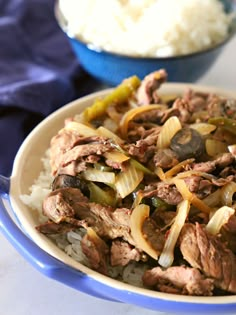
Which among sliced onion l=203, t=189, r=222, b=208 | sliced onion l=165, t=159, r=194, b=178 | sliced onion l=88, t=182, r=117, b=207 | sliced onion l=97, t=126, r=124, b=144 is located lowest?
sliced onion l=203, t=189, r=222, b=208

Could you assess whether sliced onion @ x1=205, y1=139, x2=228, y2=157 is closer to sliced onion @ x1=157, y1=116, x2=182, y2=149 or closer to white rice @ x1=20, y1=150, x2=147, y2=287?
sliced onion @ x1=157, y1=116, x2=182, y2=149

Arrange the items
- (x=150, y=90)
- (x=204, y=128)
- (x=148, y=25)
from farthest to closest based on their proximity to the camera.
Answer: (x=148, y=25), (x=150, y=90), (x=204, y=128)

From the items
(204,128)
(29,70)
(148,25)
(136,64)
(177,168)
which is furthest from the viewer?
(29,70)

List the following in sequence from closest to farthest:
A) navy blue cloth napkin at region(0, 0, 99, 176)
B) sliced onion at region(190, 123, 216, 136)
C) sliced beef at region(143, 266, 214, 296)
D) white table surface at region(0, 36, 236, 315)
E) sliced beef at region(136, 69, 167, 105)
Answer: sliced beef at region(143, 266, 214, 296)
white table surface at region(0, 36, 236, 315)
sliced onion at region(190, 123, 216, 136)
sliced beef at region(136, 69, 167, 105)
navy blue cloth napkin at region(0, 0, 99, 176)

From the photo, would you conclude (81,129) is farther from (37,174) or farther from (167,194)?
(167,194)

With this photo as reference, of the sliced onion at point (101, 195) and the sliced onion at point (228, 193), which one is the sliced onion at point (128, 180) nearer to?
the sliced onion at point (101, 195)

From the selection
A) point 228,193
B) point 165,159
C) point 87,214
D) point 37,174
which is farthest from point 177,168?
point 37,174

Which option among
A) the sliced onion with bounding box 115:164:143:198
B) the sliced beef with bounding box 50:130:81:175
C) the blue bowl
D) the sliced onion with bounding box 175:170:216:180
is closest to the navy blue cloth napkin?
the blue bowl
